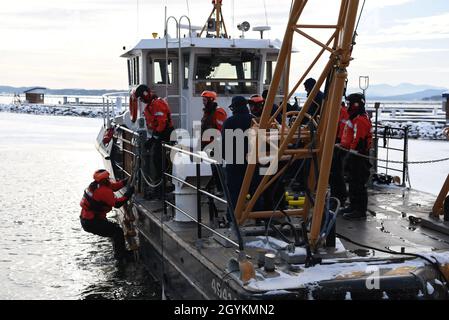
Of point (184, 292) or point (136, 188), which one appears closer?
point (184, 292)

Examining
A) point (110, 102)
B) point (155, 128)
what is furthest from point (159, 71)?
point (110, 102)

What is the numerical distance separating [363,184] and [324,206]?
2.02m

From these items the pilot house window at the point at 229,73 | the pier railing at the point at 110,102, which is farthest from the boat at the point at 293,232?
the pier railing at the point at 110,102

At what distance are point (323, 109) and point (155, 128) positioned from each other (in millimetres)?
3316

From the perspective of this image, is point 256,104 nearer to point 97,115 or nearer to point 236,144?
point 236,144

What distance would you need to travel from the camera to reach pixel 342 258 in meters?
4.69

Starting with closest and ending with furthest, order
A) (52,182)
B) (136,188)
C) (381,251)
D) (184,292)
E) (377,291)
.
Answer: (377,291) < (381,251) < (184,292) < (136,188) < (52,182)

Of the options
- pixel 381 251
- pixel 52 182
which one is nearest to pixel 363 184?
pixel 381 251

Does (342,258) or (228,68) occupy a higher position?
(228,68)

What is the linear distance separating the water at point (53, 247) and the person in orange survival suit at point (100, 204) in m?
0.58

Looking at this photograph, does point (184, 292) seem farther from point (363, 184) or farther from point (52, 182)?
point (52, 182)

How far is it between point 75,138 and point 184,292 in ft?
68.7

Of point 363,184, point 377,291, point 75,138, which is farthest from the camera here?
point 75,138
